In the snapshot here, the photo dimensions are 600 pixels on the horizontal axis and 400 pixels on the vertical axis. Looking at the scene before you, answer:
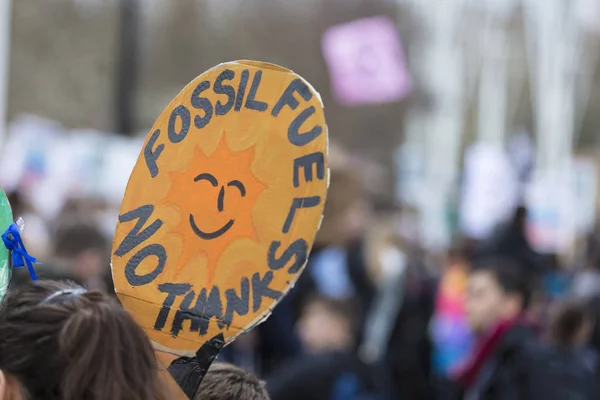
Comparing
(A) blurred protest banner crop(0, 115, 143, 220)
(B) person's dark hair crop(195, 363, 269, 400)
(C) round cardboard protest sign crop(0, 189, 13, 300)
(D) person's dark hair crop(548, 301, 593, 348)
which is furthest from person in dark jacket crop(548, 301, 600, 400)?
(A) blurred protest banner crop(0, 115, 143, 220)

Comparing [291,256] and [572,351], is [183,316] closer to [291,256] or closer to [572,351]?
[291,256]

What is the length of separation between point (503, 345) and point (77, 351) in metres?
4.06

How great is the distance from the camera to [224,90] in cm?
205

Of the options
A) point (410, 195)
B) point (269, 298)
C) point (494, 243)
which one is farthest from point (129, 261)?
point (410, 195)

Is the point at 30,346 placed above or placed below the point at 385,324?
above

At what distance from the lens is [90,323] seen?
1729 mm

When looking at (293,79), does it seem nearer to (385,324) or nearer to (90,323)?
(90,323)

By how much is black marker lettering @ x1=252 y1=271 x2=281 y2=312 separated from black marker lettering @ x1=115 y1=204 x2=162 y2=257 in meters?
0.22

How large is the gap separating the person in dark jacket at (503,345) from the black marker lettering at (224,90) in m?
3.58

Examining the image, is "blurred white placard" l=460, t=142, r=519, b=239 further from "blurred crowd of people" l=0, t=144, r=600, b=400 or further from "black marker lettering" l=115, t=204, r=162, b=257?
"black marker lettering" l=115, t=204, r=162, b=257

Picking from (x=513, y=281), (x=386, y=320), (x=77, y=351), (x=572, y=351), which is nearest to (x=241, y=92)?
(x=77, y=351)

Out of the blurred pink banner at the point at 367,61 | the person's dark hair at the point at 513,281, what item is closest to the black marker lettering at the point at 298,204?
the person's dark hair at the point at 513,281

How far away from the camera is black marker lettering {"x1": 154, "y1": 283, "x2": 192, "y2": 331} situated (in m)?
2.00

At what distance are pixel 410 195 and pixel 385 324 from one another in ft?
58.6
